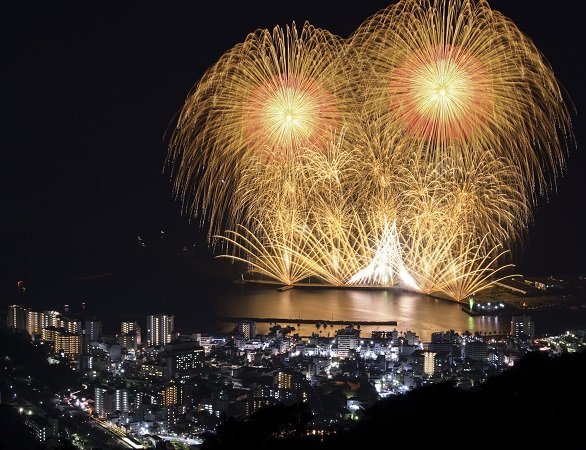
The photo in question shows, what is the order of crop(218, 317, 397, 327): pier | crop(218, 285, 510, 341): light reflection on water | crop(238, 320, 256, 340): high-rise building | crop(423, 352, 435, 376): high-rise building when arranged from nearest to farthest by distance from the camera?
crop(423, 352, 435, 376): high-rise building
crop(238, 320, 256, 340): high-rise building
crop(218, 285, 510, 341): light reflection on water
crop(218, 317, 397, 327): pier

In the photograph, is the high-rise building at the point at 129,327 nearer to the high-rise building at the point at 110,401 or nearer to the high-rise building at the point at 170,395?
the high-rise building at the point at 110,401

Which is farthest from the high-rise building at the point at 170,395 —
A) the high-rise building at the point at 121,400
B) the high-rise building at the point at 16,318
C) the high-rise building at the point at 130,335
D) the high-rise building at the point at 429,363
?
the high-rise building at the point at 16,318

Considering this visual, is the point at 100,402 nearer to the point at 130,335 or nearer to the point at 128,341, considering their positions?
the point at 128,341

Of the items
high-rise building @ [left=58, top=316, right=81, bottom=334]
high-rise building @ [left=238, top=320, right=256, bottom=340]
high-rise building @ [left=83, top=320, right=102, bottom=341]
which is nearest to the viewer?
high-rise building @ [left=238, top=320, right=256, bottom=340]

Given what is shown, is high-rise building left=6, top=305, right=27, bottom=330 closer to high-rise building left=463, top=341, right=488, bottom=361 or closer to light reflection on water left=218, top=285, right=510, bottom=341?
light reflection on water left=218, top=285, right=510, bottom=341

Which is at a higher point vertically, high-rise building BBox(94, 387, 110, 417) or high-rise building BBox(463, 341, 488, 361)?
high-rise building BBox(463, 341, 488, 361)

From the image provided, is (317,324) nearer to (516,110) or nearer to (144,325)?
(144,325)

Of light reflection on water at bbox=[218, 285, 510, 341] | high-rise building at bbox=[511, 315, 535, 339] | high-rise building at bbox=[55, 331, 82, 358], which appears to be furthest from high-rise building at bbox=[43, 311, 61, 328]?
high-rise building at bbox=[511, 315, 535, 339]
